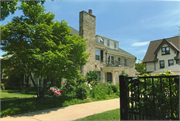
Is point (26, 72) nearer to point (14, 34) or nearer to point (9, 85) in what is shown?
point (14, 34)

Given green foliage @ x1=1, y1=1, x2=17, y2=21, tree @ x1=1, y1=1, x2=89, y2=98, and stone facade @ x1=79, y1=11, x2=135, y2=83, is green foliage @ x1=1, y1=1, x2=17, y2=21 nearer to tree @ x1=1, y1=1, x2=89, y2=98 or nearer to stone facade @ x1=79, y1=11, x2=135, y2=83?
tree @ x1=1, y1=1, x2=89, y2=98

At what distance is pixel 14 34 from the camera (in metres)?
8.55

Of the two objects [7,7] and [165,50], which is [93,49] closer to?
[7,7]

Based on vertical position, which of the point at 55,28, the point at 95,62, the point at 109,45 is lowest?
the point at 95,62

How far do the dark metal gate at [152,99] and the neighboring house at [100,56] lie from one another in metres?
15.3

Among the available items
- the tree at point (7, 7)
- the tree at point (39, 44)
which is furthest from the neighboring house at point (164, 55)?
the tree at point (7, 7)

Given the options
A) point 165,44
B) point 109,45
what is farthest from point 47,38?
point 165,44

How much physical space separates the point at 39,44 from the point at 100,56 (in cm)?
1456

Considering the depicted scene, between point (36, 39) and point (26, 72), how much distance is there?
226 cm

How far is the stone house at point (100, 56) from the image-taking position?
19042 millimetres

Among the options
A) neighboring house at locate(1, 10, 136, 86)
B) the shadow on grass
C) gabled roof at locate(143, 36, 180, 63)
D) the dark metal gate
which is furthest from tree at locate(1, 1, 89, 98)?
gabled roof at locate(143, 36, 180, 63)

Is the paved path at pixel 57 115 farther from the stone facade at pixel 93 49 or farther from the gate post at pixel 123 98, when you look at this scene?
the stone facade at pixel 93 49

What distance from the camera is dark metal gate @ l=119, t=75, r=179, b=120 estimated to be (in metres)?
2.48

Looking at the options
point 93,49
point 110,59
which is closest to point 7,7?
point 93,49
